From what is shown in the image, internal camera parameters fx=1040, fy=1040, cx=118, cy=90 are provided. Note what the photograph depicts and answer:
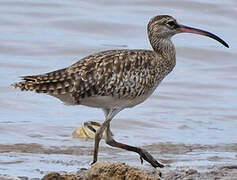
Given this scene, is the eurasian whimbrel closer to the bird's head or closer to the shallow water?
the bird's head

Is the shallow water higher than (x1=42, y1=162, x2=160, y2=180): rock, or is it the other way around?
(x1=42, y1=162, x2=160, y2=180): rock

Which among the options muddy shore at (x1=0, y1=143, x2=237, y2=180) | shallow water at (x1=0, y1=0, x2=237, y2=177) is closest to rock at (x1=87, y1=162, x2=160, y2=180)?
muddy shore at (x1=0, y1=143, x2=237, y2=180)

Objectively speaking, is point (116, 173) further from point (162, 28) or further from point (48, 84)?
point (162, 28)

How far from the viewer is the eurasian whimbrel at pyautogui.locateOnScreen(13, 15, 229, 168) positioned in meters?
10.9

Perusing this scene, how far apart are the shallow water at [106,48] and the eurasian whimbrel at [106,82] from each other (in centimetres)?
67

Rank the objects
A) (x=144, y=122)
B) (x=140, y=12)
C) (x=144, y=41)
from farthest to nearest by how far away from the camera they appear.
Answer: (x=140, y=12) < (x=144, y=41) < (x=144, y=122)

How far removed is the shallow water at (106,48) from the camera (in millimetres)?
12539

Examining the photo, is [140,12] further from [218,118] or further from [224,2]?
[218,118]

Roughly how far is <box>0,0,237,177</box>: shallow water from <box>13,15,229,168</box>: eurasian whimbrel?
0.67 m

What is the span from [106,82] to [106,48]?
7.71 metres

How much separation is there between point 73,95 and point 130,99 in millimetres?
642

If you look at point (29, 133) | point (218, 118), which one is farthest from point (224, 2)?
point (29, 133)

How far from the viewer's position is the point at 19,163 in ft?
36.1

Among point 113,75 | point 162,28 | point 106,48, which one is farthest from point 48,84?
point 106,48
